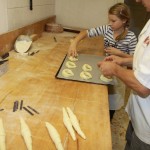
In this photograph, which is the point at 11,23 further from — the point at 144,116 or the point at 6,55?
the point at 144,116

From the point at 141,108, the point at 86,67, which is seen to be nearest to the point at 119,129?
the point at 86,67

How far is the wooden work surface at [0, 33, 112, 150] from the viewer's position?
0.76 m

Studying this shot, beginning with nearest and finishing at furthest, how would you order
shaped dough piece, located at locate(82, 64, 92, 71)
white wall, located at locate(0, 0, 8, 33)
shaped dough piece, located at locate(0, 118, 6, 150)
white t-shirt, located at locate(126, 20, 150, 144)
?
shaped dough piece, located at locate(0, 118, 6, 150) < white t-shirt, located at locate(126, 20, 150, 144) < shaped dough piece, located at locate(82, 64, 92, 71) < white wall, located at locate(0, 0, 8, 33)

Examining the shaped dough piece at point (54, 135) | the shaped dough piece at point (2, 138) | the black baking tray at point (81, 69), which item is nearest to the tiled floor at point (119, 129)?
the black baking tray at point (81, 69)

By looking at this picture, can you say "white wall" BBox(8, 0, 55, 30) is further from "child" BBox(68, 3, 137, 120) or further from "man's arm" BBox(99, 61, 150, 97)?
"man's arm" BBox(99, 61, 150, 97)

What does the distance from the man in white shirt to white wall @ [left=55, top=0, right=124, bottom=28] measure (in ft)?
6.65

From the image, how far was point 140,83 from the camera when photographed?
32.1 inches

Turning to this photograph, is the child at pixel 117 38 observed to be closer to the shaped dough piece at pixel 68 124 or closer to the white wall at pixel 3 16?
the white wall at pixel 3 16

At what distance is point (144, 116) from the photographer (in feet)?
3.22

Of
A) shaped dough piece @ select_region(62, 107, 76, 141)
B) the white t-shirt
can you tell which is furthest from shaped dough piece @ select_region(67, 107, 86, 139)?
the white t-shirt

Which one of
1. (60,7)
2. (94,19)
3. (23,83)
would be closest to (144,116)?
(23,83)

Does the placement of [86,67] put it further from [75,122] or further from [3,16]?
[3,16]

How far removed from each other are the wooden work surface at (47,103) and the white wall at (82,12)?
5.15ft

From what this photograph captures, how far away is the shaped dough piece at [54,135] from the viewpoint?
72 centimetres
